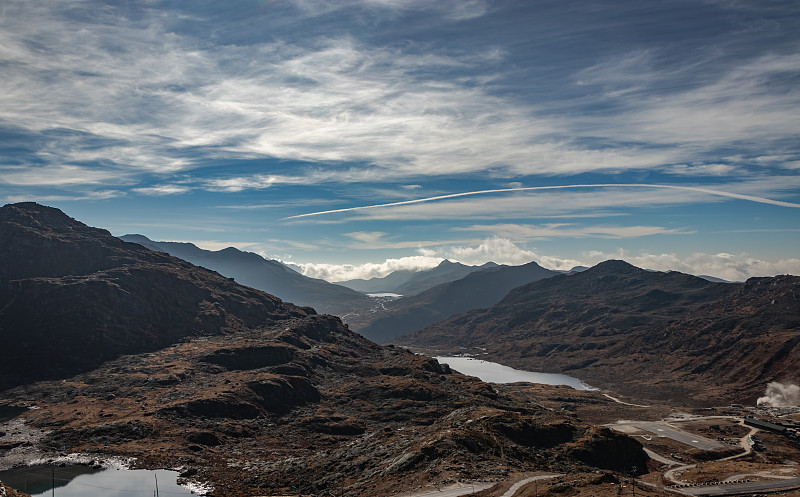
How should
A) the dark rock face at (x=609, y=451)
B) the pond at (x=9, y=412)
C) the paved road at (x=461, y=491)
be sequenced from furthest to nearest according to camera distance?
the pond at (x=9, y=412)
the dark rock face at (x=609, y=451)
the paved road at (x=461, y=491)

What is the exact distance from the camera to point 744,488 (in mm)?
79625

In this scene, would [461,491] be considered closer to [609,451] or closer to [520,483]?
[520,483]

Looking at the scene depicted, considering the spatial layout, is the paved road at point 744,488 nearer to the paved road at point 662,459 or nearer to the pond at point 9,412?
the paved road at point 662,459

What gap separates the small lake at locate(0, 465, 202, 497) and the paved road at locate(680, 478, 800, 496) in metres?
95.7

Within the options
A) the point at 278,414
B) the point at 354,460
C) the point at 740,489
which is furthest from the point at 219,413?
the point at 740,489

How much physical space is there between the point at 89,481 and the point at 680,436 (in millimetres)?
184802

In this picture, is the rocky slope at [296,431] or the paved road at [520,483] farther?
the rocky slope at [296,431]

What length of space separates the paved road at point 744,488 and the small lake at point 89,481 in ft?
314

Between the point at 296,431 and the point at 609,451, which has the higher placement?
the point at 609,451

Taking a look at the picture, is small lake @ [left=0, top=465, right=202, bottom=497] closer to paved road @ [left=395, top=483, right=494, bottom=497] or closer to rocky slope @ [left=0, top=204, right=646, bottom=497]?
rocky slope @ [left=0, top=204, right=646, bottom=497]

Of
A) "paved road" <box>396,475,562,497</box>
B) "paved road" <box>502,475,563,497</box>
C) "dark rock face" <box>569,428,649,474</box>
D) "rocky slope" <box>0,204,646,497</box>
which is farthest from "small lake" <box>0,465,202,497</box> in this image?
"dark rock face" <box>569,428,649,474</box>

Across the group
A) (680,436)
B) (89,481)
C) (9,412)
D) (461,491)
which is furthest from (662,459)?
(9,412)

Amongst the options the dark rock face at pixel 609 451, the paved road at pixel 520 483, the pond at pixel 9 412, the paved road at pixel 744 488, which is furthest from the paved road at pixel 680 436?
the pond at pixel 9 412

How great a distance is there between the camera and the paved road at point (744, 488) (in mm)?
78494
